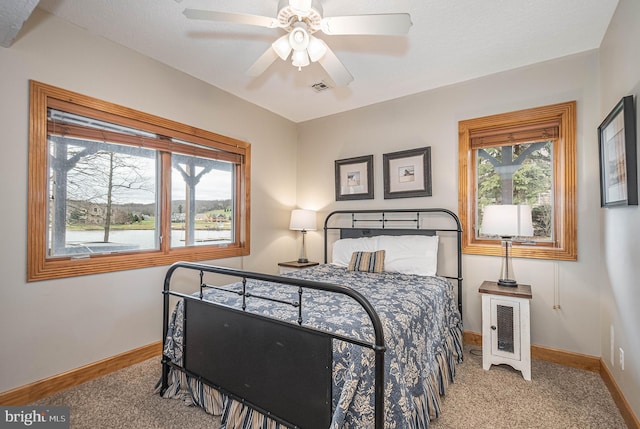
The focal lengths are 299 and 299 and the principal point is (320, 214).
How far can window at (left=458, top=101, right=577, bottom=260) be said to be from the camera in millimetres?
2602

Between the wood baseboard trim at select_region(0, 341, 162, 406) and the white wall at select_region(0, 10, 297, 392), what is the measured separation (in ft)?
0.14

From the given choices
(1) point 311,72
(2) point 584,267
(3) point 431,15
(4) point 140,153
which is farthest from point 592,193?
(4) point 140,153

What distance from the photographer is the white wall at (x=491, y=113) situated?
2.51 m

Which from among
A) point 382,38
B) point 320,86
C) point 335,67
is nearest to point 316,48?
point 335,67

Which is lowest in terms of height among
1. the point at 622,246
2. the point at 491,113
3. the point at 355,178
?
the point at 622,246

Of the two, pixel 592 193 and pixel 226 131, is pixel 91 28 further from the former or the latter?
pixel 592 193

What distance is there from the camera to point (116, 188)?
8.40 feet

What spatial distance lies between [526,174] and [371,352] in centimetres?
255

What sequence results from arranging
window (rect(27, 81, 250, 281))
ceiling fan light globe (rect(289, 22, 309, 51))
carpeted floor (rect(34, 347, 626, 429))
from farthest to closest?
window (rect(27, 81, 250, 281)), carpeted floor (rect(34, 347, 626, 429)), ceiling fan light globe (rect(289, 22, 309, 51))

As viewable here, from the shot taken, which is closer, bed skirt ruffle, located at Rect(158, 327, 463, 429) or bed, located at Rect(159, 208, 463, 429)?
bed, located at Rect(159, 208, 463, 429)

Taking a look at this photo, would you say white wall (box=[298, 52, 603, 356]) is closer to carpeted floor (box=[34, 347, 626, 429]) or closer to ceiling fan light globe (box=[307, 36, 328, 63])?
carpeted floor (box=[34, 347, 626, 429])

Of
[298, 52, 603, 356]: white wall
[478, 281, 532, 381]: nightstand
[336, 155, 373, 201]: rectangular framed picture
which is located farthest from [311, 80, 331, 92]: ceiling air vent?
[478, 281, 532, 381]: nightstand

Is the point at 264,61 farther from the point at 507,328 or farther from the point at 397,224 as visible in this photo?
the point at 507,328

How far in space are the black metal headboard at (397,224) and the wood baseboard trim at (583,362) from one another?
0.36m
